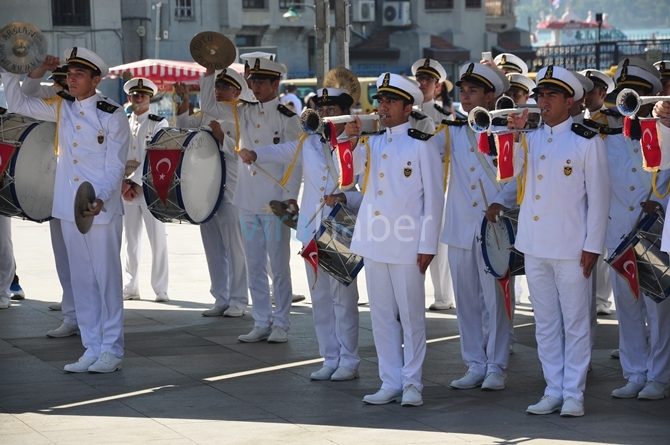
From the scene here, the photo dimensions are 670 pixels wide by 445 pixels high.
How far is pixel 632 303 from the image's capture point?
23.9ft

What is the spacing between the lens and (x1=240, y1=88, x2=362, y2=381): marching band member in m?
7.50

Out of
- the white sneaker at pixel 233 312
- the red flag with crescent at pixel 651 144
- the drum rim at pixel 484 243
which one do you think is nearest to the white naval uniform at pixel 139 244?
the white sneaker at pixel 233 312

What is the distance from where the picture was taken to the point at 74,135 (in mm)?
7824

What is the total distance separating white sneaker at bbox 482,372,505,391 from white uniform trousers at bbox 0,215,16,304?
16.6ft

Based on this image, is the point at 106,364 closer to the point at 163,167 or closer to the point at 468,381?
the point at 163,167

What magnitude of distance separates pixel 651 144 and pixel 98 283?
3.76 meters

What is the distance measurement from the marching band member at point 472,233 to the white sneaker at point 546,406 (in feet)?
2.35

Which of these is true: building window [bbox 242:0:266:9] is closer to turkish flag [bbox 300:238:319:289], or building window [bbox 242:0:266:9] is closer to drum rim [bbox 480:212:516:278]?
turkish flag [bbox 300:238:319:289]

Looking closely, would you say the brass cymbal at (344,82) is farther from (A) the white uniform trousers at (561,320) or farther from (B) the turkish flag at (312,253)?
(A) the white uniform trousers at (561,320)

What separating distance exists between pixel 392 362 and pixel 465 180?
129 cm

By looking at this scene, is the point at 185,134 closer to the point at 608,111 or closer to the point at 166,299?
the point at 166,299

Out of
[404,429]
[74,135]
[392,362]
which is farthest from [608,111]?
[74,135]

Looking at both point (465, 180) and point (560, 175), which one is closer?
point (560, 175)

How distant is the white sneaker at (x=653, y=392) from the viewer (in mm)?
6980
